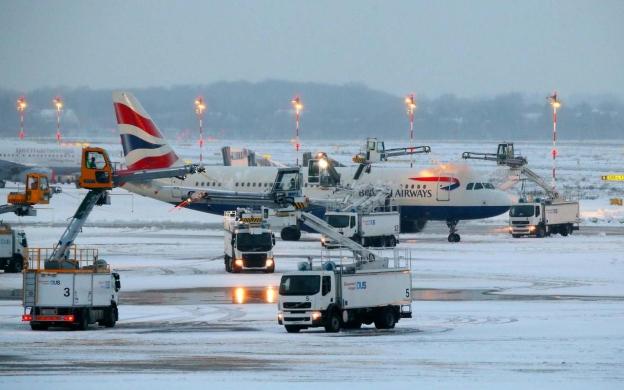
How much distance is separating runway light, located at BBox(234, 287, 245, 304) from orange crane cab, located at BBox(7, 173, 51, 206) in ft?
26.4

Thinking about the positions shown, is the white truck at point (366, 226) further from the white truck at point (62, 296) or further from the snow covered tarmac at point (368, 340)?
the white truck at point (62, 296)

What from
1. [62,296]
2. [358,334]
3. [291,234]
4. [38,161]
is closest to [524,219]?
[291,234]

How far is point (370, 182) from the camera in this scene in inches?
3088

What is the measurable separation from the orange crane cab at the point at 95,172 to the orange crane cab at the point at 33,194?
10.4 meters

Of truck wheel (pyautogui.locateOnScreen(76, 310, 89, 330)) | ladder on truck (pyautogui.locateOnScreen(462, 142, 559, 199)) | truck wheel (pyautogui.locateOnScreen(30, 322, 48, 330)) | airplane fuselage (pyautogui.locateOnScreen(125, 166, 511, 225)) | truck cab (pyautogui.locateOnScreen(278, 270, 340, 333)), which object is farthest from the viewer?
ladder on truck (pyautogui.locateOnScreen(462, 142, 559, 199))

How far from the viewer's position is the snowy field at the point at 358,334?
2645cm

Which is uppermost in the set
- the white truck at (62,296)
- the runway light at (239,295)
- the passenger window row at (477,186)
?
the passenger window row at (477,186)

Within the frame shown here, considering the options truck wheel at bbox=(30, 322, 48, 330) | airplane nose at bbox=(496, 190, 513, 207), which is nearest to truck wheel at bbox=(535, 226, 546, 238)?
airplane nose at bbox=(496, 190, 513, 207)

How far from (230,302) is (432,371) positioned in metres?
17.3

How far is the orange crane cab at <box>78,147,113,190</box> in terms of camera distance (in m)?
37.8

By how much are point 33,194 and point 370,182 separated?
3358cm

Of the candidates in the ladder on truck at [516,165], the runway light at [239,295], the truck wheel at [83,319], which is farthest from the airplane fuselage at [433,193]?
the truck wheel at [83,319]

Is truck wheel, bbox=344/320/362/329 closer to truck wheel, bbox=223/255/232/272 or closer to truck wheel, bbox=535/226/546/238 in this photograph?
truck wheel, bbox=223/255/232/272

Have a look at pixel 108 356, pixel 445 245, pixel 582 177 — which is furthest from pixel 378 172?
pixel 582 177
